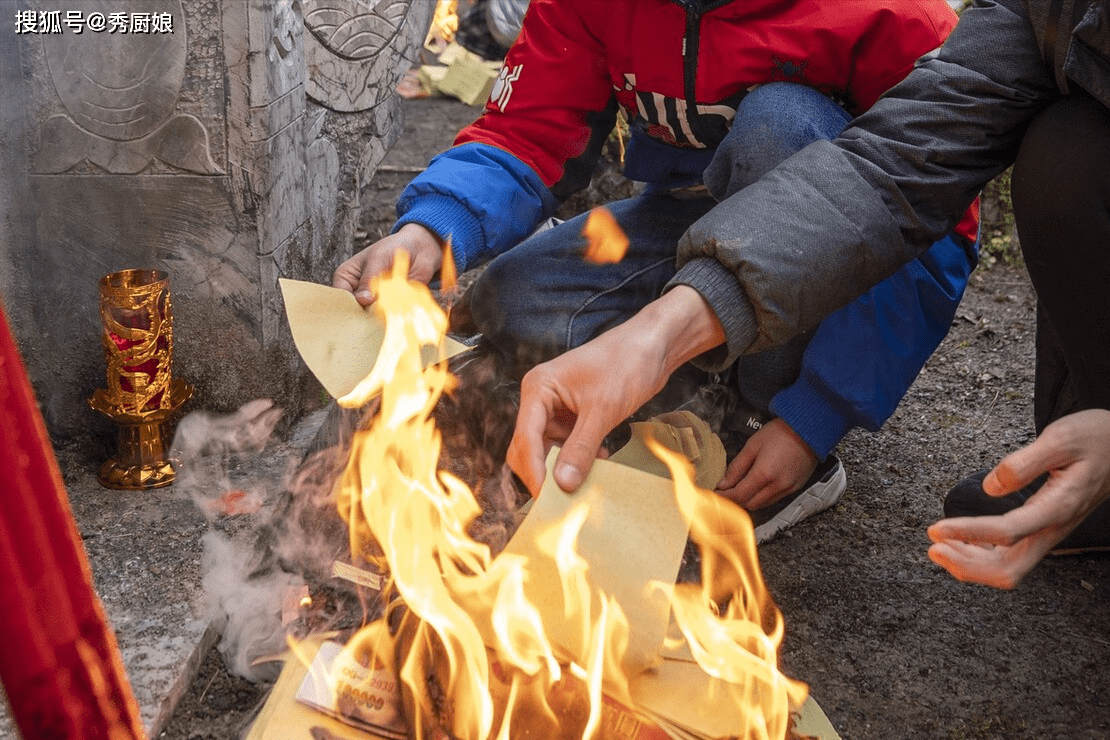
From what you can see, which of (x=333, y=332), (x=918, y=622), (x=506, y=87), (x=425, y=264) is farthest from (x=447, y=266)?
(x=918, y=622)

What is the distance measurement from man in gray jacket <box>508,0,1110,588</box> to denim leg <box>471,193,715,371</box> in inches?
23.1

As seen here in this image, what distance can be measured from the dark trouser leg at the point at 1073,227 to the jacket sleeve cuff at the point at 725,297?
19.5 inches

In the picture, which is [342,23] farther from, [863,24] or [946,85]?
[946,85]

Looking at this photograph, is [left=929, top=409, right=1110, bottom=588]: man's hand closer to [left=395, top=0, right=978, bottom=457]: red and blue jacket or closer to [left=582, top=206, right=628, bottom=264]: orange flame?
[left=395, top=0, right=978, bottom=457]: red and blue jacket

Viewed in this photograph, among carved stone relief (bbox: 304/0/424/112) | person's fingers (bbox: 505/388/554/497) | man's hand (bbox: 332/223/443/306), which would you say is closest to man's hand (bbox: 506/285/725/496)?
person's fingers (bbox: 505/388/554/497)

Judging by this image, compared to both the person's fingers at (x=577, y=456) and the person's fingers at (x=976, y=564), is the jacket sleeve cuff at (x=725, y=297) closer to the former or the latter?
the person's fingers at (x=577, y=456)

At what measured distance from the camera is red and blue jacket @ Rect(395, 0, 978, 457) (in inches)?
64.6

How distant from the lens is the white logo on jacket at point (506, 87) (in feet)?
5.99

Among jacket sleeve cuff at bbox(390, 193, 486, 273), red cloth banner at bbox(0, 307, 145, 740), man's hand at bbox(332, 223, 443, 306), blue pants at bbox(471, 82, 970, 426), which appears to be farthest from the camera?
blue pants at bbox(471, 82, 970, 426)

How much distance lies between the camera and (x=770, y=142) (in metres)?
1.60

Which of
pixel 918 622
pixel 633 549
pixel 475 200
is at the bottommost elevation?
pixel 918 622

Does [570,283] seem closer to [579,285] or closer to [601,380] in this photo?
[579,285]

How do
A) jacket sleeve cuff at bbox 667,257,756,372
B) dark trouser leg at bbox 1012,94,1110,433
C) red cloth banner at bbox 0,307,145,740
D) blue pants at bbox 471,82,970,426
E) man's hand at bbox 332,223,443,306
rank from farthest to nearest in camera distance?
1. blue pants at bbox 471,82,970,426
2. man's hand at bbox 332,223,443,306
3. dark trouser leg at bbox 1012,94,1110,433
4. jacket sleeve cuff at bbox 667,257,756,372
5. red cloth banner at bbox 0,307,145,740

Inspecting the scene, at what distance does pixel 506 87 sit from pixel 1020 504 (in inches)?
43.6
